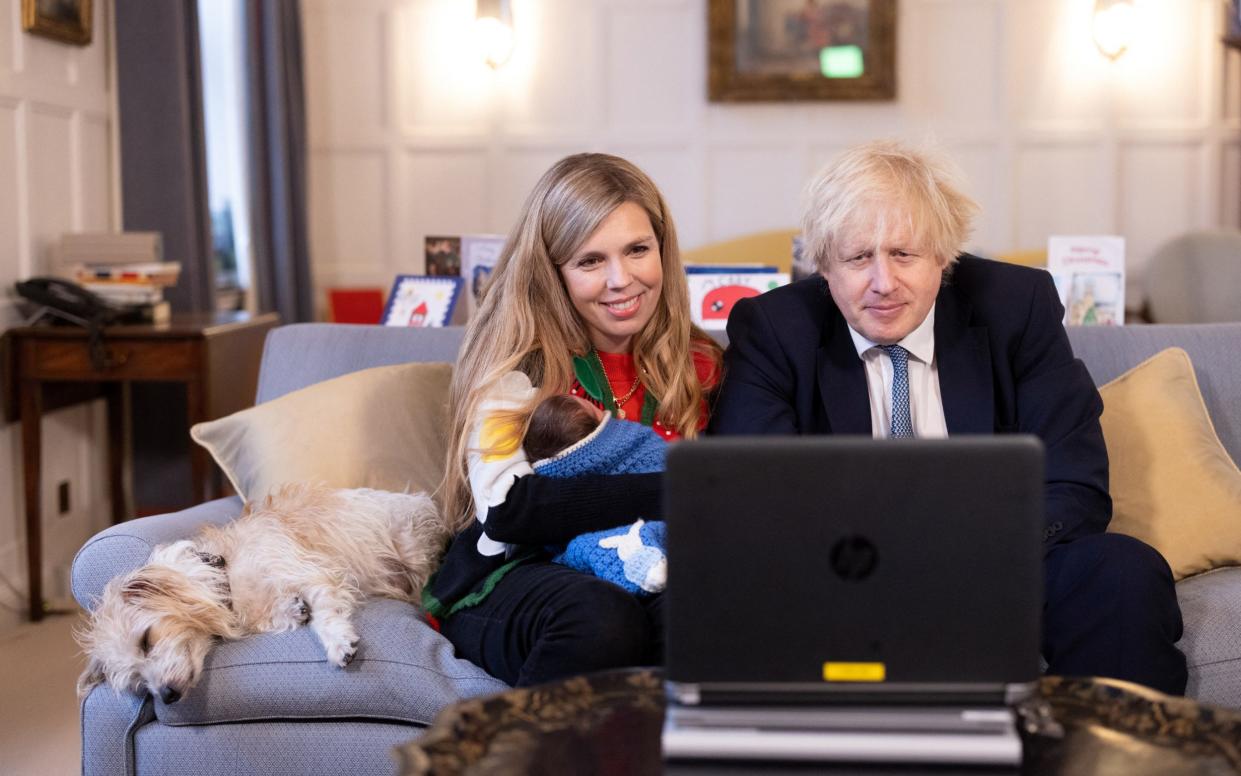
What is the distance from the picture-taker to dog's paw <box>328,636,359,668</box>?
1927mm

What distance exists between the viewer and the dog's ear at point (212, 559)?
2031mm

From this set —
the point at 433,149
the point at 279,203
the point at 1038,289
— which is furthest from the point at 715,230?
the point at 1038,289

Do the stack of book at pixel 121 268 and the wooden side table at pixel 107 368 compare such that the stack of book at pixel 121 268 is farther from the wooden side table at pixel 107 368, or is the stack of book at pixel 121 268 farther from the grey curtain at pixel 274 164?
the grey curtain at pixel 274 164

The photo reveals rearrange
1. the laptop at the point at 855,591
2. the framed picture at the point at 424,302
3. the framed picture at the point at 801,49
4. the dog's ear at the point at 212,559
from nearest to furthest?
the laptop at the point at 855,591 < the dog's ear at the point at 212,559 < the framed picture at the point at 424,302 < the framed picture at the point at 801,49

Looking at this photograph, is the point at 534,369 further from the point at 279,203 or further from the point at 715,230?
the point at 715,230

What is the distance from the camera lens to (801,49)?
5.49 m

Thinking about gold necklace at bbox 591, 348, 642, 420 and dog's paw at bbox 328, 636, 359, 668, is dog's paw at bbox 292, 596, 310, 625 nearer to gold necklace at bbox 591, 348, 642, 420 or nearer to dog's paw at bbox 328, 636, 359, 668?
dog's paw at bbox 328, 636, 359, 668

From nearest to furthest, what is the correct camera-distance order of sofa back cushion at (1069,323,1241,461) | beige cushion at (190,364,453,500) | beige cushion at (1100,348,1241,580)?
beige cushion at (1100,348,1241,580), beige cushion at (190,364,453,500), sofa back cushion at (1069,323,1241,461)

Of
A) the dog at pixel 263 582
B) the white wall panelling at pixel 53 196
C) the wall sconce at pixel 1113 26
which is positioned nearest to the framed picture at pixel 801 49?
the wall sconce at pixel 1113 26

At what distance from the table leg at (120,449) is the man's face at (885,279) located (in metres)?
2.91

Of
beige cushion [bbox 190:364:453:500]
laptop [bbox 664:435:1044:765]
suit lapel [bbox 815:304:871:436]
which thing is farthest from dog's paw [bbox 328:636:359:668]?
laptop [bbox 664:435:1044:765]

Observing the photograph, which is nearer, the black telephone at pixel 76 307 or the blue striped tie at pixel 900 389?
the blue striped tie at pixel 900 389

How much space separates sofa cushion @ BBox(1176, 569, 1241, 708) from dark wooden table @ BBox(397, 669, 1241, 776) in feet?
2.52

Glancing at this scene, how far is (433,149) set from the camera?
5.73 m
